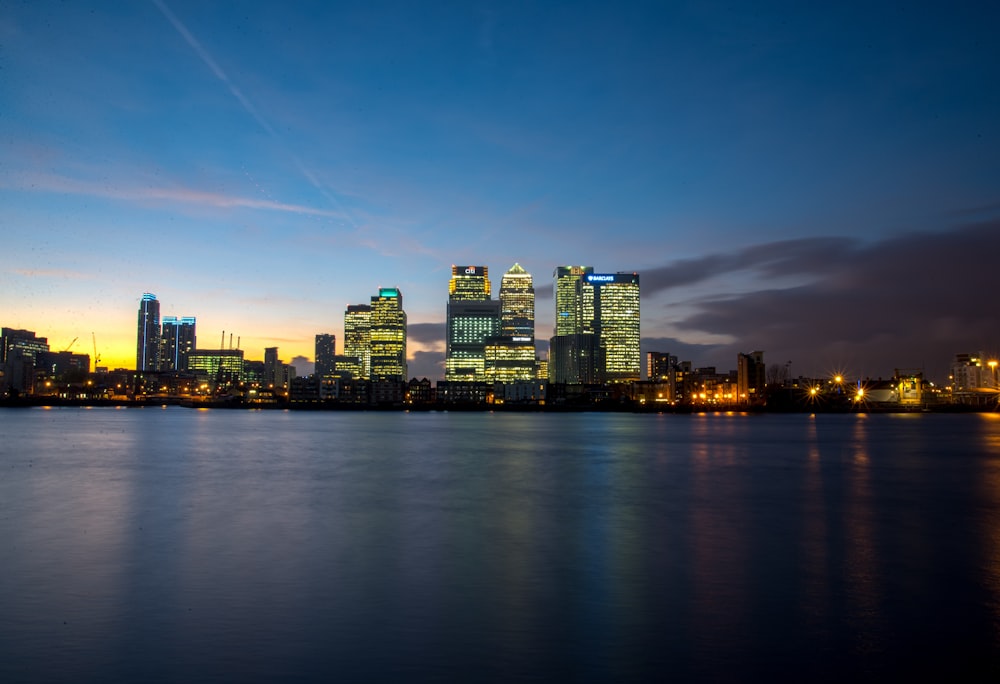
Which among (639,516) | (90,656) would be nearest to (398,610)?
(90,656)

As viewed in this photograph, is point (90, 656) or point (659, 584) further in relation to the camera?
point (659, 584)

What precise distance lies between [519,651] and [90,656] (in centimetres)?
649

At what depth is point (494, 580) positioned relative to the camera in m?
15.9

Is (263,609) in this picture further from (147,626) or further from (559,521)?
(559,521)

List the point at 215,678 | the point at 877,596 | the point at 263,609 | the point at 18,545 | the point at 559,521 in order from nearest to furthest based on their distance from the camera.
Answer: the point at 215,678
the point at 263,609
the point at 877,596
the point at 18,545
the point at 559,521

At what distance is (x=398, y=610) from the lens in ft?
44.3

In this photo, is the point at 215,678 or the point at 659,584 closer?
the point at 215,678

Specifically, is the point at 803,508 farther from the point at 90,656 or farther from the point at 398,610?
the point at 90,656

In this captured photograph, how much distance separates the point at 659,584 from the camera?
15578mm

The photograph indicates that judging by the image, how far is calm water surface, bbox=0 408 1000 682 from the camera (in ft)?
35.5

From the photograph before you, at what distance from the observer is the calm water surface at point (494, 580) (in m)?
10.8

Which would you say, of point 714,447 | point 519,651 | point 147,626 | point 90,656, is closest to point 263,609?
point 147,626

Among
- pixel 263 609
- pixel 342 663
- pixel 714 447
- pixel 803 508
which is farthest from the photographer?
pixel 714 447

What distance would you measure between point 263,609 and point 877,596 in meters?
11.9
